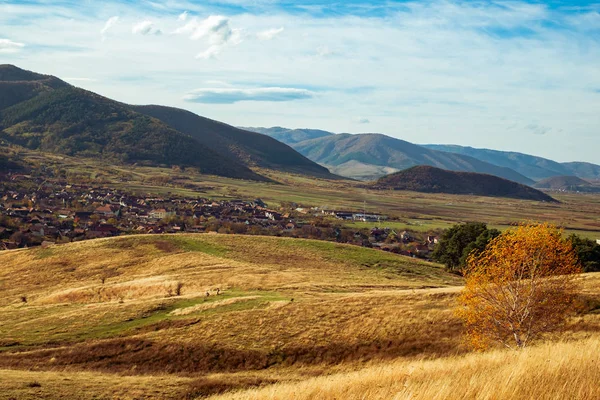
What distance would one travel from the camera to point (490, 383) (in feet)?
33.5

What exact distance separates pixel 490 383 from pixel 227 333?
31.8 m

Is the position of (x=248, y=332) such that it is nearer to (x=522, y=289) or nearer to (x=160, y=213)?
(x=522, y=289)

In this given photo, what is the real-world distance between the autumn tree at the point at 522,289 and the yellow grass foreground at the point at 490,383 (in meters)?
16.3

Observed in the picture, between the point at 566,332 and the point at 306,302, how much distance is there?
20000 mm

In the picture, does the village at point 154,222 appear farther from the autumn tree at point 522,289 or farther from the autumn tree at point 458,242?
the autumn tree at point 522,289

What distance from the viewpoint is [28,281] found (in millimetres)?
66062

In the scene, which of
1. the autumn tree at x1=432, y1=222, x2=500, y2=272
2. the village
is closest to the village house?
the village

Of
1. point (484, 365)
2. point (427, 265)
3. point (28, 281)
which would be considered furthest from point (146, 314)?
point (427, 265)

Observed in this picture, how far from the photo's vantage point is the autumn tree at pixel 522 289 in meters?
29.5

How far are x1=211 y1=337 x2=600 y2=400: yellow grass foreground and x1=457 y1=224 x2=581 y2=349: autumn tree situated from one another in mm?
16303

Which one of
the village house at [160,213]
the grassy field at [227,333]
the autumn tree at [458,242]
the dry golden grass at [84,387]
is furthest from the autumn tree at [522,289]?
the village house at [160,213]

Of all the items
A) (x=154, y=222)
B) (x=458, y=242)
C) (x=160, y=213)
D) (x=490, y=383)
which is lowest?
(x=154, y=222)

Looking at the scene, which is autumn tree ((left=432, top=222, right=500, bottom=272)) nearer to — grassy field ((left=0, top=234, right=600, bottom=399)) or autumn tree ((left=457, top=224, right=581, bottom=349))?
grassy field ((left=0, top=234, right=600, bottom=399))

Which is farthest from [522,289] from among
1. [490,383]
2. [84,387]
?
[84,387]
